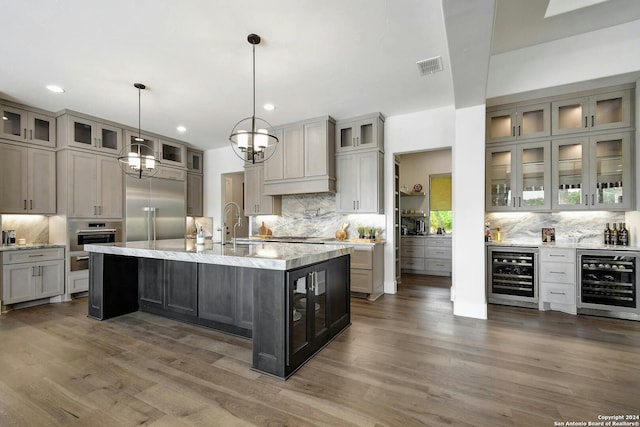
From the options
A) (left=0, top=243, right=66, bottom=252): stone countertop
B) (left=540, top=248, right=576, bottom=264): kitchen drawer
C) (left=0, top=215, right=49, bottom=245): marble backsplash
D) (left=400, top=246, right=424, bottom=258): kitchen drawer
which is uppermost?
(left=0, top=215, right=49, bottom=245): marble backsplash

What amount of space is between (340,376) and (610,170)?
4.42m

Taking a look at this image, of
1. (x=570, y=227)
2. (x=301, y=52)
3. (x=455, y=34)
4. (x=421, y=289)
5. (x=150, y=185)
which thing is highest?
(x=301, y=52)

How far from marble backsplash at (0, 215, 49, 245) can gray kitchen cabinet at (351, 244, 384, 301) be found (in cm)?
512

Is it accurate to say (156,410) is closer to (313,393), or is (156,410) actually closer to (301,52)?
(313,393)

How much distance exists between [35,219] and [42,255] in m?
0.79

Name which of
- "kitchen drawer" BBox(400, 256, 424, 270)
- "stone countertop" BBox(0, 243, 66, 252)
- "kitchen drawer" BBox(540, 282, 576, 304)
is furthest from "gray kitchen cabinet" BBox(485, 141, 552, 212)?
"stone countertop" BBox(0, 243, 66, 252)

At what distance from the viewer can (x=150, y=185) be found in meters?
5.88

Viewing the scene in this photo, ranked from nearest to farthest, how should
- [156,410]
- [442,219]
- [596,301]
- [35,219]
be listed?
[156,410], [596,301], [35,219], [442,219]

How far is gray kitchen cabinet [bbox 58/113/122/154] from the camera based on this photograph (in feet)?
15.4

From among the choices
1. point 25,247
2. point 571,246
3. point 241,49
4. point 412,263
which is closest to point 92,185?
point 25,247

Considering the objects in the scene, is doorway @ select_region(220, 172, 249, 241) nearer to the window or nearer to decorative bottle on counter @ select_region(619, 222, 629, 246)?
the window

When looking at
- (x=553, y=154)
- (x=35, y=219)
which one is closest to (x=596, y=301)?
(x=553, y=154)

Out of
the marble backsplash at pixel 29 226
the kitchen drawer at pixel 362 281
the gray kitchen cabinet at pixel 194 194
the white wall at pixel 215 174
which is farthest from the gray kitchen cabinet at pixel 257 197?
the marble backsplash at pixel 29 226

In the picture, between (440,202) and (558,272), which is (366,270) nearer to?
(558,272)
